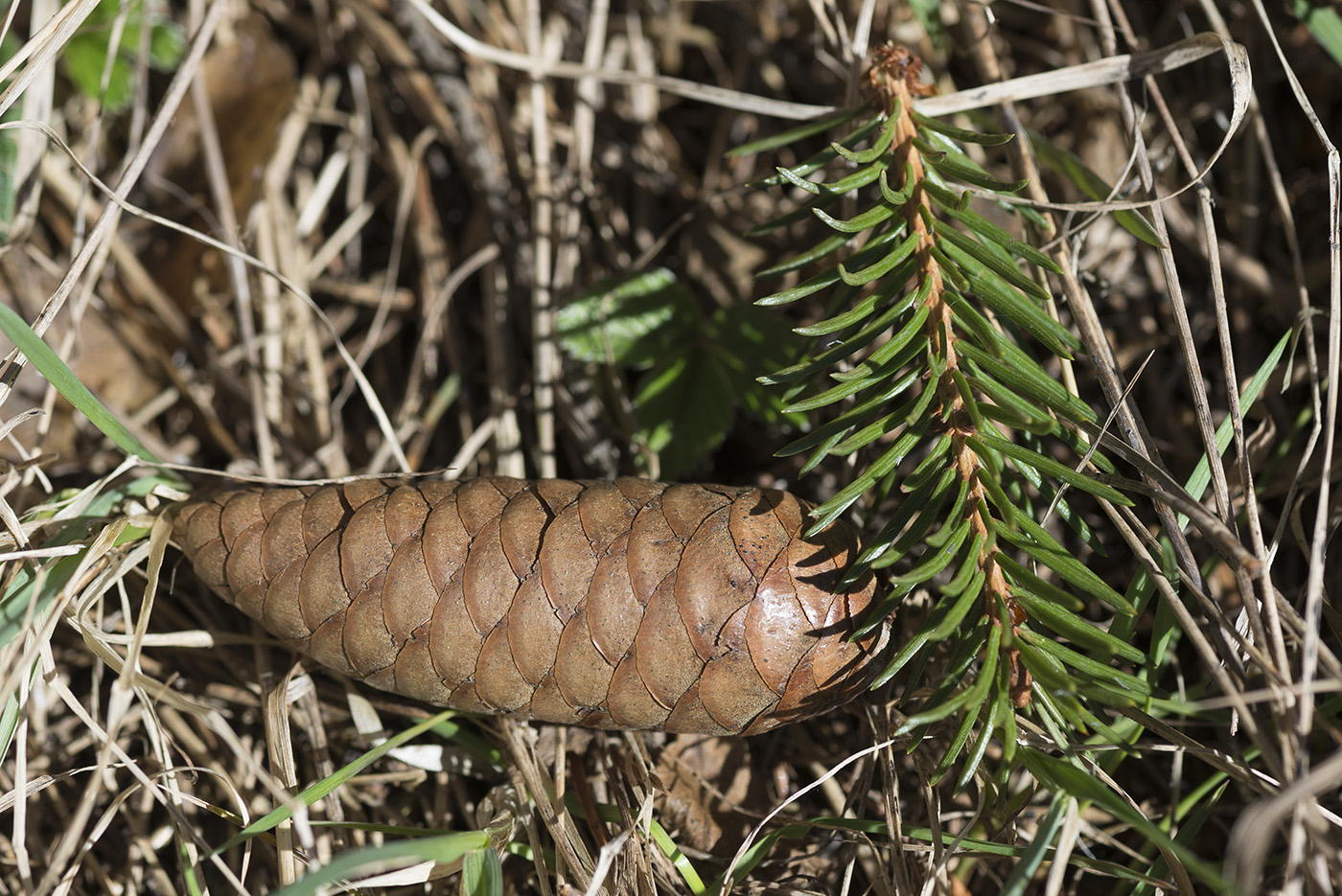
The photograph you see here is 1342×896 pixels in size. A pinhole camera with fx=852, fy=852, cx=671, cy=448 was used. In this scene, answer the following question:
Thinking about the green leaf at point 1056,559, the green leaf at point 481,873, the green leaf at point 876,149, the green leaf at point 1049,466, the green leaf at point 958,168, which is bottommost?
the green leaf at point 481,873

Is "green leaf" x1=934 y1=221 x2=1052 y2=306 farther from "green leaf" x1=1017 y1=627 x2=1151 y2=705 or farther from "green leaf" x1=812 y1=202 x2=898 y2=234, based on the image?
"green leaf" x1=1017 y1=627 x2=1151 y2=705

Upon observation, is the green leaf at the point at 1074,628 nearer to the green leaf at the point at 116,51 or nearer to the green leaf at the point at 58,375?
the green leaf at the point at 58,375

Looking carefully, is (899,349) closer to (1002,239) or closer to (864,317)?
(864,317)

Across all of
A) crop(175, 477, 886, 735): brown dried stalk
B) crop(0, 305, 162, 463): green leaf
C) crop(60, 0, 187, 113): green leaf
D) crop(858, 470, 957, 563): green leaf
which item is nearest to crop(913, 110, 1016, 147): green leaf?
crop(858, 470, 957, 563): green leaf

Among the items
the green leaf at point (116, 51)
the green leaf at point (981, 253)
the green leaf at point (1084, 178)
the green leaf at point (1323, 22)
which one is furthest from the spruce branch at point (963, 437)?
the green leaf at point (116, 51)

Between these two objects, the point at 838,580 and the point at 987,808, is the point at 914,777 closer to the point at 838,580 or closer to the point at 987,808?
the point at 987,808
